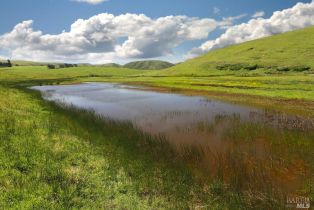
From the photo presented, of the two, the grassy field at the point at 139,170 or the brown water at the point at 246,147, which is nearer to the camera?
the grassy field at the point at 139,170

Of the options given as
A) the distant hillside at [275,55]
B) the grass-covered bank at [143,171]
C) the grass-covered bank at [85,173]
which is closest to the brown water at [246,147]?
the grass-covered bank at [143,171]

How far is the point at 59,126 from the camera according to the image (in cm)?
2128

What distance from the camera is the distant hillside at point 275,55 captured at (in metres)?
111

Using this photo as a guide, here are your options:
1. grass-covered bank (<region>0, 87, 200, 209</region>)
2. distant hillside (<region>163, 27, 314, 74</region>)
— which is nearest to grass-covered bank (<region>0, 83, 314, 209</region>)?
grass-covered bank (<region>0, 87, 200, 209</region>)

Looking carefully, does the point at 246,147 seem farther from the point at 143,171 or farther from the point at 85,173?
the point at 85,173

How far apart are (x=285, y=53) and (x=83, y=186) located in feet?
449

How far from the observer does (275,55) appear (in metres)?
130

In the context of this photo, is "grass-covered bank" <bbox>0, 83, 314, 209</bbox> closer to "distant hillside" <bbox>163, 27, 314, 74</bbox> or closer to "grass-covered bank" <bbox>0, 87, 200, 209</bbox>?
"grass-covered bank" <bbox>0, 87, 200, 209</bbox>

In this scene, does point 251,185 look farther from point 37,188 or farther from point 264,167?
point 37,188

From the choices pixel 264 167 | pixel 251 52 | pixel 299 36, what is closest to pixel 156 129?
pixel 264 167

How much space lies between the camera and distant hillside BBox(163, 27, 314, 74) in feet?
363

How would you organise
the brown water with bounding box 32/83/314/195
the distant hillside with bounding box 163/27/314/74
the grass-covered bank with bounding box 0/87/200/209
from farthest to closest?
the distant hillside with bounding box 163/27/314/74
the brown water with bounding box 32/83/314/195
the grass-covered bank with bounding box 0/87/200/209

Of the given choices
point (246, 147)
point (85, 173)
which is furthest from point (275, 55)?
point (85, 173)

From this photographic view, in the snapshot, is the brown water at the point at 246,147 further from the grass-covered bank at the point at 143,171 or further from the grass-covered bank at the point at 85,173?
the grass-covered bank at the point at 85,173
